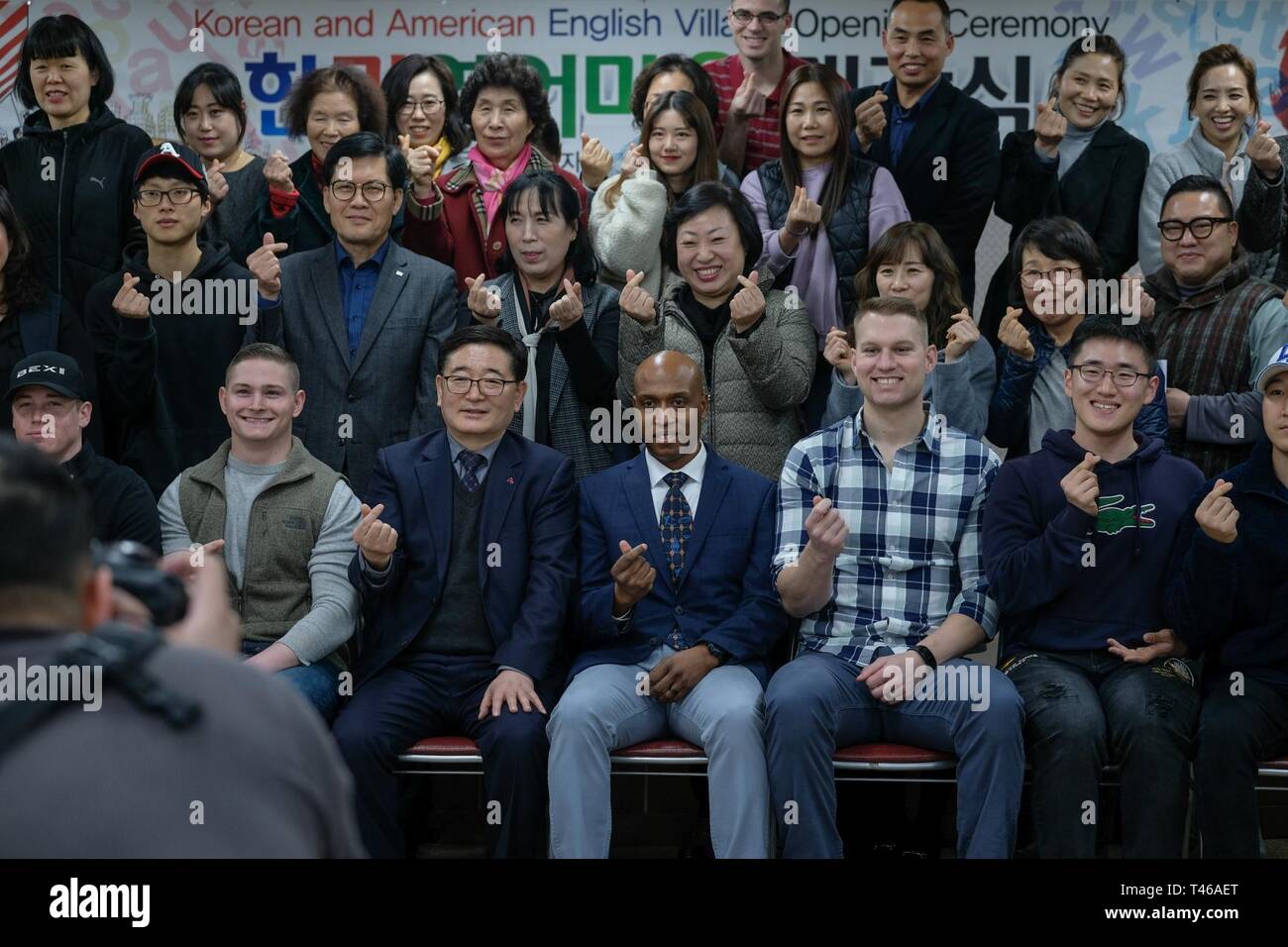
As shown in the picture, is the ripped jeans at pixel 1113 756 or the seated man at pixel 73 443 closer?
the ripped jeans at pixel 1113 756

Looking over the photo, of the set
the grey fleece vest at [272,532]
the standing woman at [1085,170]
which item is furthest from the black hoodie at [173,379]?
the standing woman at [1085,170]

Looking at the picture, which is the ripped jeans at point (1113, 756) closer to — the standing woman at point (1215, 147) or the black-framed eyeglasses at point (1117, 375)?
the black-framed eyeglasses at point (1117, 375)

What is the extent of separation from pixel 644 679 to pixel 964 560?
1030 mm

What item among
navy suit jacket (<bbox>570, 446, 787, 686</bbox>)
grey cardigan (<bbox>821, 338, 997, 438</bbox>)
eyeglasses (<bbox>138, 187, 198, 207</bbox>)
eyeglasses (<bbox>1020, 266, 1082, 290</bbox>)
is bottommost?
navy suit jacket (<bbox>570, 446, 787, 686</bbox>)

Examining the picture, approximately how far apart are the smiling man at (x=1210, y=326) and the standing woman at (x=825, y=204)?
37.4 inches

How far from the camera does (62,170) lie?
551cm

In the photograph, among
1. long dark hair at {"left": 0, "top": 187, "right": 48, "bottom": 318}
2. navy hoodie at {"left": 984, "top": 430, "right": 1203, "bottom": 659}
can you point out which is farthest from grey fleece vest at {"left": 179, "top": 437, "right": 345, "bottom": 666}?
navy hoodie at {"left": 984, "top": 430, "right": 1203, "bottom": 659}

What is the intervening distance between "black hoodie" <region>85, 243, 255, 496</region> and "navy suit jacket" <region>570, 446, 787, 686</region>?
58.7 inches

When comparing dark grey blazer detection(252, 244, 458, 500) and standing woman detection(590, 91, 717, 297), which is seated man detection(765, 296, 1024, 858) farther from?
dark grey blazer detection(252, 244, 458, 500)

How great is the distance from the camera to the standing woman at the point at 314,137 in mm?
5523

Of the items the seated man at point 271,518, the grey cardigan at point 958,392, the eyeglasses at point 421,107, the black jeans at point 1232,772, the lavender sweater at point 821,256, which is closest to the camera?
the black jeans at point 1232,772

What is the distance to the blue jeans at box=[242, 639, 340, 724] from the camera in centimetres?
439
